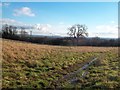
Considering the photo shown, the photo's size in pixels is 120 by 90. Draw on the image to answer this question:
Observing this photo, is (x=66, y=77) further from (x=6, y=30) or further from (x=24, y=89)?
(x=6, y=30)

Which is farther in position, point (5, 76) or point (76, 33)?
point (76, 33)

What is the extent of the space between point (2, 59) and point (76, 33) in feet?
278

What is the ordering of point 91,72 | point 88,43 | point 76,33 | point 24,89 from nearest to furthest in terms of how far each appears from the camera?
point 24,89 < point 91,72 < point 88,43 < point 76,33

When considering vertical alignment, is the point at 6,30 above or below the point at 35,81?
above

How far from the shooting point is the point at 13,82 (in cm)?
1497

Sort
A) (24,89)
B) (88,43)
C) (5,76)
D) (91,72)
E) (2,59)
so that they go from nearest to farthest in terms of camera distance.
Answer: (24,89) → (5,76) → (91,72) → (2,59) → (88,43)

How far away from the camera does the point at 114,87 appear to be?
14.5 m

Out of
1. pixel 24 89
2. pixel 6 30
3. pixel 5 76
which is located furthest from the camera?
pixel 6 30

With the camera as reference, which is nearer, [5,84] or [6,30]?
[5,84]

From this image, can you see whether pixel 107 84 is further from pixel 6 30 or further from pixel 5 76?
pixel 6 30

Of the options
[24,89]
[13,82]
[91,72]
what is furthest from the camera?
[91,72]

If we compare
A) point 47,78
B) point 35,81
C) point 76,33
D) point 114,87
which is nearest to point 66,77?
point 47,78

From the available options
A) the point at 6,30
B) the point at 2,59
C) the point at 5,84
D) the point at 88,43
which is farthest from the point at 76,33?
the point at 5,84

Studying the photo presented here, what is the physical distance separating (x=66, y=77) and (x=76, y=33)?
88582mm
